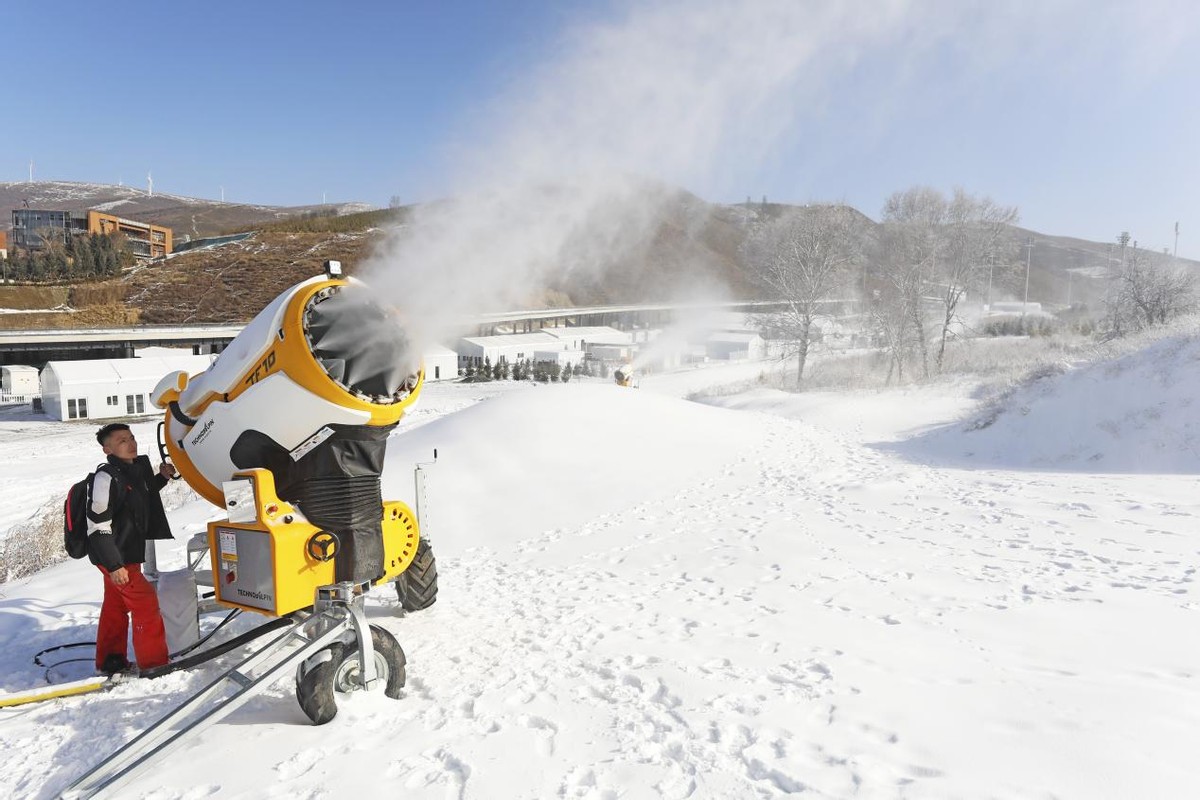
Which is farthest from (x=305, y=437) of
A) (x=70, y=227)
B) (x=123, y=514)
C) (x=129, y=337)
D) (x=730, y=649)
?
(x=70, y=227)

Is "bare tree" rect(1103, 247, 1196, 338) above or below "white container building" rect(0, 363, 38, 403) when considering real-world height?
above

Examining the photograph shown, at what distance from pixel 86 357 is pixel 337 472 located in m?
58.9

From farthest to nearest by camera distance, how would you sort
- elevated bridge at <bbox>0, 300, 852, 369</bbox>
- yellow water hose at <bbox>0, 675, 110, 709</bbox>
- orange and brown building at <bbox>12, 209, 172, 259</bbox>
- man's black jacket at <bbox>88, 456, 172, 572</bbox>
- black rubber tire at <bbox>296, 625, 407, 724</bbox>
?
orange and brown building at <bbox>12, 209, 172, 259</bbox> → elevated bridge at <bbox>0, 300, 852, 369</bbox> → man's black jacket at <bbox>88, 456, 172, 572</bbox> → yellow water hose at <bbox>0, 675, 110, 709</bbox> → black rubber tire at <bbox>296, 625, 407, 724</bbox>

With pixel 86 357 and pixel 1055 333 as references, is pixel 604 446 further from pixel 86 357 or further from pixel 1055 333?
pixel 86 357

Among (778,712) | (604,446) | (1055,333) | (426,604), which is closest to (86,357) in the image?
(604,446)

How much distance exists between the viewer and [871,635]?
532 cm

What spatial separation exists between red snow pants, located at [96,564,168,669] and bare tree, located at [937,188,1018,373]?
126 ft

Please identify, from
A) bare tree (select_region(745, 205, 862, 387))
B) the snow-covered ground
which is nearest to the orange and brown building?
bare tree (select_region(745, 205, 862, 387))

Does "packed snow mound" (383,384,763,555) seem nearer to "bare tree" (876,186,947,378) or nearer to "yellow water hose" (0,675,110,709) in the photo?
"yellow water hose" (0,675,110,709)

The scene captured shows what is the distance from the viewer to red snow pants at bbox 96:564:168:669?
501 centimetres

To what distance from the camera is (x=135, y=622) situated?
16.6 feet

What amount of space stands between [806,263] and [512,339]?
27.5m

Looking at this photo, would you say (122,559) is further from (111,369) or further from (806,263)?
(111,369)

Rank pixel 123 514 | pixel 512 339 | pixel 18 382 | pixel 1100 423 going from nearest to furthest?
pixel 123 514 → pixel 1100 423 → pixel 18 382 → pixel 512 339
